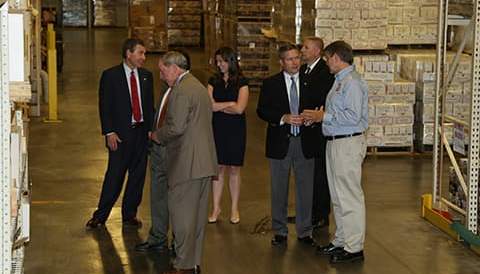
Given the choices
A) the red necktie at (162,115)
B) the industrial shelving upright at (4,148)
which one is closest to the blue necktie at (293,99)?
the red necktie at (162,115)

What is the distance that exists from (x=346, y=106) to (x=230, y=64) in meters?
1.73

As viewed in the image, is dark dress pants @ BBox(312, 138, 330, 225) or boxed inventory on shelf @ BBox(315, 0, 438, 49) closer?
dark dress pants @ BBox(312, 138, 330, 225)

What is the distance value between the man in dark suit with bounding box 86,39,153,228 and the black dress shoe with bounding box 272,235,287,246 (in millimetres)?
1608

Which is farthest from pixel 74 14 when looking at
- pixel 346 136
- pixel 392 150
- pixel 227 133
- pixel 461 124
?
pixel 346 136

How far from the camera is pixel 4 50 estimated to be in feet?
18.5

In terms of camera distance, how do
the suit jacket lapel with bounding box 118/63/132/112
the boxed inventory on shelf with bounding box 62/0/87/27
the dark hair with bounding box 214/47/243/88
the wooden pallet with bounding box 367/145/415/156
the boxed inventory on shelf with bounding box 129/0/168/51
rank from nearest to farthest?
the dark hair with bounding box 214/47/243/88
the suit jacket lapel with bounding box 118/63/132/112
the wooden pallet with bounding box 367/145/415/156
the boxed inventory on shelf with bounding box 129/0/168/51
the boxed inventory on shelf with bounding box 62/0/87/27

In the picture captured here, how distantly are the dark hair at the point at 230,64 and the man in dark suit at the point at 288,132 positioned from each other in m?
0.53

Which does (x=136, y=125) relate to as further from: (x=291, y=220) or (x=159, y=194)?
(x=291, y=220)

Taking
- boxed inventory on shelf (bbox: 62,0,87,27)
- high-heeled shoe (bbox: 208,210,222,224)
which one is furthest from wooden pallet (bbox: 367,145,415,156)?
boxed inventory on shelf (bbox: 62,0,87,27)

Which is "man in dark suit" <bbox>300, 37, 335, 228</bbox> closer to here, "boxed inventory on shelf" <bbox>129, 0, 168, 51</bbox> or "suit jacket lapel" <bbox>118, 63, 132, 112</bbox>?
"suit jacket lapel" <bbox>118, 63, 132, 112</bbox>

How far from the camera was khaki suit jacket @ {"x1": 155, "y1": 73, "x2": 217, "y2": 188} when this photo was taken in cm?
879

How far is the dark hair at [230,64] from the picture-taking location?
10625 mm

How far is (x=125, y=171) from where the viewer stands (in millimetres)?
11148

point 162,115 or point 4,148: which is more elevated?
point 4,148
